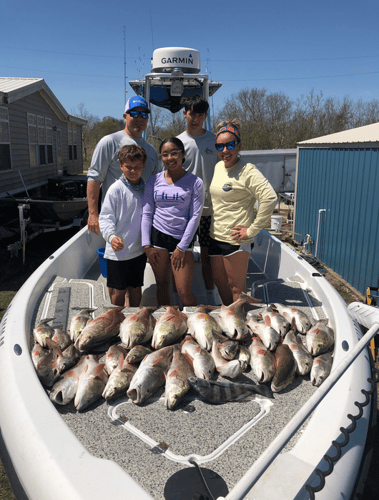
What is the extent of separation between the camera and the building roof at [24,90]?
1182 centimetres

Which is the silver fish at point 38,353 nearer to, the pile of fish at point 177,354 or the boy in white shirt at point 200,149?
the pile of fish at point 177,354

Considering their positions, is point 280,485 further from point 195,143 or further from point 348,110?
point 348,110

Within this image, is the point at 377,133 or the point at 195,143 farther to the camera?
the point at 377,133

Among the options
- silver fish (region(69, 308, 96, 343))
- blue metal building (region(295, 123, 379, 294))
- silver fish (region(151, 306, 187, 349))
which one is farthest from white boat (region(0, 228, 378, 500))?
blue metal building (region(295, 123, 379, 294))

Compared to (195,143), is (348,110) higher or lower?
higher

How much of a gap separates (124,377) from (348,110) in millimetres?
50616

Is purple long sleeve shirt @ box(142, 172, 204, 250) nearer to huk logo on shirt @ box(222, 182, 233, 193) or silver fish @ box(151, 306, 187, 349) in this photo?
huk logo on shirt @ box(222, 182, 233, 193)

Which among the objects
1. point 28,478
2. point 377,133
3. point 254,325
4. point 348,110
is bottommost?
point 28,478

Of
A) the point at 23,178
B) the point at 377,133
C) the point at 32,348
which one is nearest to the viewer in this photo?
the point at 32,348

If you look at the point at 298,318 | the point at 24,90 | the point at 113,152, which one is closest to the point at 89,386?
the point at 298,318

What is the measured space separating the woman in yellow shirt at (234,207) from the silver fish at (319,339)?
89 cm

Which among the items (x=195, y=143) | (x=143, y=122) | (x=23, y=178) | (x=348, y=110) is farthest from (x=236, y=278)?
(x=348, y=110)

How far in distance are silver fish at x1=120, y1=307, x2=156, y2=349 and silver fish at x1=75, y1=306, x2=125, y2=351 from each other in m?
0.07

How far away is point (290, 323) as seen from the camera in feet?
9.99
